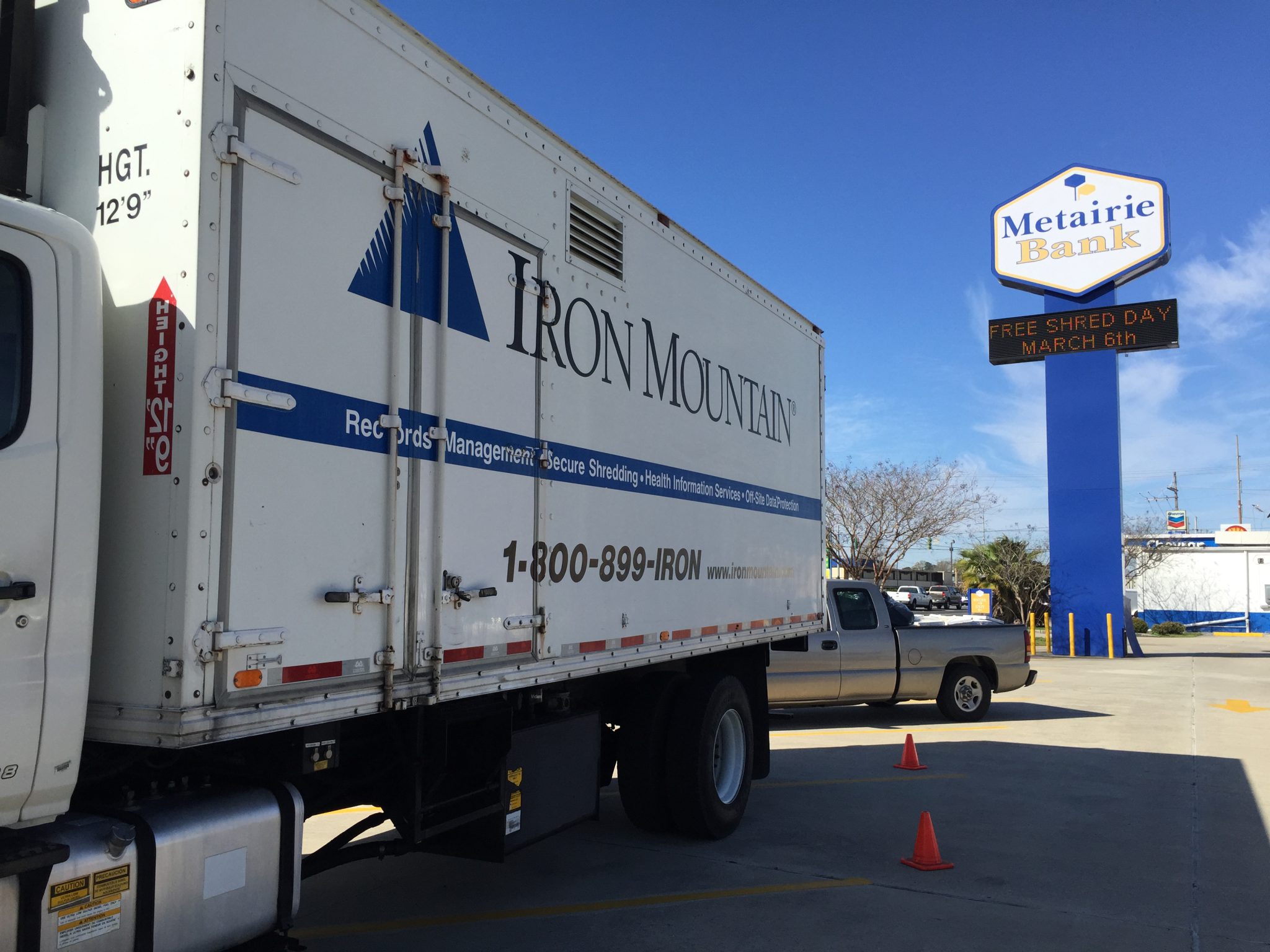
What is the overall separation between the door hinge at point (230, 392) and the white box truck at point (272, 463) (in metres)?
0.01

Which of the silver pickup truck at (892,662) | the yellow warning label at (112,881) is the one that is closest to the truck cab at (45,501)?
the yellow warning label at (112,881)

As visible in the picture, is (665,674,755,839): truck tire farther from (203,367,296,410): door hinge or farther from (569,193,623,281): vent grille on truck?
(203,367,296,410): door hinge

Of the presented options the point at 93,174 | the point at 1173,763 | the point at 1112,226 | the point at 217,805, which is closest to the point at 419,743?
the point at 217,805

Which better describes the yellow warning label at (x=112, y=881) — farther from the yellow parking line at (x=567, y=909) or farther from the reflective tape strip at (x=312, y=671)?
the yellow parking line at (x=567, y=909)

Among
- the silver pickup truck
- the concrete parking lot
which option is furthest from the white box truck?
the silver pickup truck

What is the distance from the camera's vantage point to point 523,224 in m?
5.11

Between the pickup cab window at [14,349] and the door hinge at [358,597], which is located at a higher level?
the pickup cab window at [14,349]

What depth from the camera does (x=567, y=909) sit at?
18.9ft

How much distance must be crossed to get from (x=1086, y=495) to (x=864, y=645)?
661 inches

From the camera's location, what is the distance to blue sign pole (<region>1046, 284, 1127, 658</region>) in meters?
26.2

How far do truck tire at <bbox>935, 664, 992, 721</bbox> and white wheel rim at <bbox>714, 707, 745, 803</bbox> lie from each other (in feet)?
21.1

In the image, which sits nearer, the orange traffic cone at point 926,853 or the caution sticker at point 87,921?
the caution sticker at point 87,921

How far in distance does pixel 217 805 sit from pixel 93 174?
225cm

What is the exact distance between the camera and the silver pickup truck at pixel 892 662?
12.0 meters
